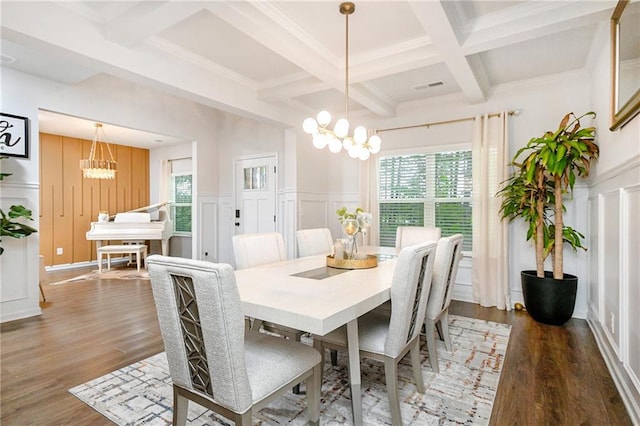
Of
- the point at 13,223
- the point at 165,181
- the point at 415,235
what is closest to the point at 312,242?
the point at 415,235

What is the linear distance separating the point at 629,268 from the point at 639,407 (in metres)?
0.77

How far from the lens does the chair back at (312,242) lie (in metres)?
3.26

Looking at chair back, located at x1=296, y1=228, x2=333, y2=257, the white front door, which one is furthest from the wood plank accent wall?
chair back, located at x1=296, y1=228, x2=333, y2=257

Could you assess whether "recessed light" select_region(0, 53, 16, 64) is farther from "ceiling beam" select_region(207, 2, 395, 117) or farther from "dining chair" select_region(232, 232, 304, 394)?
"dining chair" select_region(232, 232, 304, 394)

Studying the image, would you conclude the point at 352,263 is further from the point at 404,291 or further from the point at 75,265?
the point at 75,265

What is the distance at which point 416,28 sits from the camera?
2750mm

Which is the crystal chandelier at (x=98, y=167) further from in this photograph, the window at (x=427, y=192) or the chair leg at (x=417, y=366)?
the chair leg at (x=417, y=366)

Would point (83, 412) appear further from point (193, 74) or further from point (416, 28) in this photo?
point (416, 28)

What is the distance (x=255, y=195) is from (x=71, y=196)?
153 inches

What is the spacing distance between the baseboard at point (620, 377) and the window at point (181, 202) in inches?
260

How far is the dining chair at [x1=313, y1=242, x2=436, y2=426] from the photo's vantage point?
169 centimetres

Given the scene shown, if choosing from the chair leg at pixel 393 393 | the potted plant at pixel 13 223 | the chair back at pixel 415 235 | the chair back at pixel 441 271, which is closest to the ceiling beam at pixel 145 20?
the potted plant at pixel 13 223

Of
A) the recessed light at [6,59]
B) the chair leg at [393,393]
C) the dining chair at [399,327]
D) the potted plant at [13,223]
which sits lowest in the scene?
the chair leg at [393,393]

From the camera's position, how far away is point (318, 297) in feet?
5.30
